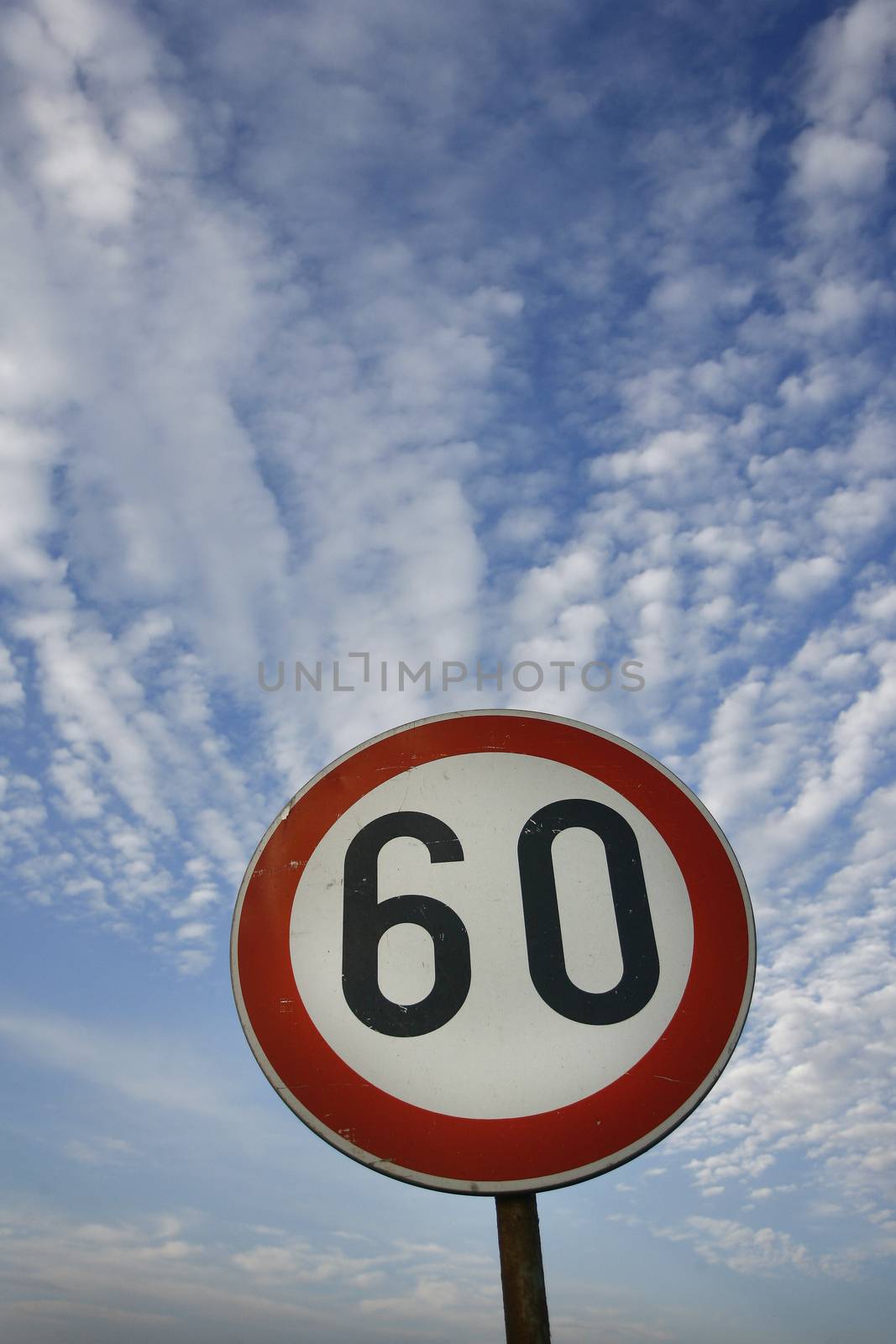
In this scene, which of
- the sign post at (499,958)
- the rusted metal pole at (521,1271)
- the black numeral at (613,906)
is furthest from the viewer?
the black numeral at (613,906)

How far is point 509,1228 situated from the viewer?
1.27m

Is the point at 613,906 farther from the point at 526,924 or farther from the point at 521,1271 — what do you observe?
the point at 521,1271

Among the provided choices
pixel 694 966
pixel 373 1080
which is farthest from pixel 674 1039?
pixel 373 1080

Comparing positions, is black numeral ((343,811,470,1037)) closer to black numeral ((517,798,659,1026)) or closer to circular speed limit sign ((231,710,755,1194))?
circular speed limit sign ((231,710,755,1194))

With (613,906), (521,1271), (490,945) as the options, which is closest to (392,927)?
(490,945)

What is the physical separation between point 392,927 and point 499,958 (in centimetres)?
20

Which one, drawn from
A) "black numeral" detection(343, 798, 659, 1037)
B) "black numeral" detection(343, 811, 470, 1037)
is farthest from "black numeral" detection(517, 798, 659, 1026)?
"black numeral" detection(343, 811, 470, 1037)

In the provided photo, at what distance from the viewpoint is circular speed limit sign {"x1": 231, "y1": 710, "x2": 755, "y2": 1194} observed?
1343 millimetres

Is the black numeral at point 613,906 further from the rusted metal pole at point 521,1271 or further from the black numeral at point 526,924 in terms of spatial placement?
the rusted metal pole at point 521,1271

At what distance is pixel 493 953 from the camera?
151 cm

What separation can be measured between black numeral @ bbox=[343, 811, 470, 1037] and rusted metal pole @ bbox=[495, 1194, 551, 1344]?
0.29 metres

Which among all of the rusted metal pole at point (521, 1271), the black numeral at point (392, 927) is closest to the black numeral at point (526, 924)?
the black numeral at point (392, 927)

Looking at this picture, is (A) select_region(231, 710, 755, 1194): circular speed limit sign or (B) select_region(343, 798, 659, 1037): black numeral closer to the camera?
(A) select_region(231, 710, 755, 1194): circular speed limit sign

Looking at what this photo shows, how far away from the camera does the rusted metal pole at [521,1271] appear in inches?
47.9
